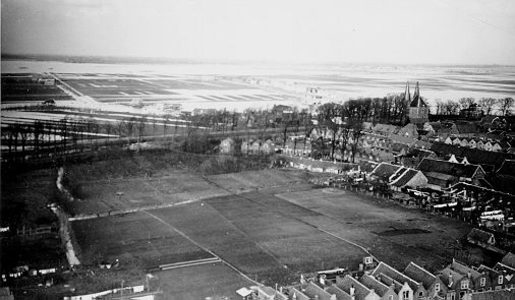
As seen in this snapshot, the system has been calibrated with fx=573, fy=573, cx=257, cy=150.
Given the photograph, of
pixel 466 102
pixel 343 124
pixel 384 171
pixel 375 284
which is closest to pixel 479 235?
pixel 375 284

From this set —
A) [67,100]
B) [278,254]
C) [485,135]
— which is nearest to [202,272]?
[278,254]

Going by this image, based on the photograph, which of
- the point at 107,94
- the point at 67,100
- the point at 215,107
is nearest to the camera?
the point at 67,100

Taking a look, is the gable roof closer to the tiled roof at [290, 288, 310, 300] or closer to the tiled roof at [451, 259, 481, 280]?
the tiled roof at [451, 259, 481, 280]

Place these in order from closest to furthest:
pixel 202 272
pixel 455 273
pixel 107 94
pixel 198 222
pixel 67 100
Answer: pixel 455 273
pixel 202 272
pixel 198 222
pixel 67 100
pixel 107 94

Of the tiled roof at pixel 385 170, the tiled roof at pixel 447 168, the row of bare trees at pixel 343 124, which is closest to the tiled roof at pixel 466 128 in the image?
the row of bare trees at pixel 343 124

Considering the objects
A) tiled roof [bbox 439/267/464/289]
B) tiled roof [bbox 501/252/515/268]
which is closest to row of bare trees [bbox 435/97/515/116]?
tiled roof [bbox 501/252/515/268]

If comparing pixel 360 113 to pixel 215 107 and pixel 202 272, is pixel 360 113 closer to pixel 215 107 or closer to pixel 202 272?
pixel 215 107

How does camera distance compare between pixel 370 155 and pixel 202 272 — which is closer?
pixel 202 272
